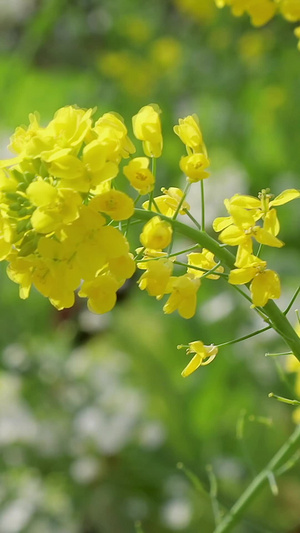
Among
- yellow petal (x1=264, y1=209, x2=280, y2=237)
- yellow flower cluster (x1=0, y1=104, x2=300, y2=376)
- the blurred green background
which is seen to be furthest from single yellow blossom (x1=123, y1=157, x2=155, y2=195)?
→ the blurred green background

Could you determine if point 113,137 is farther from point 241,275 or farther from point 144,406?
point 144,406

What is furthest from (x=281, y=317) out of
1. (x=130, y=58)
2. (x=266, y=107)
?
(x=130, y=58)

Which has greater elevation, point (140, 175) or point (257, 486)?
point (140, 175)

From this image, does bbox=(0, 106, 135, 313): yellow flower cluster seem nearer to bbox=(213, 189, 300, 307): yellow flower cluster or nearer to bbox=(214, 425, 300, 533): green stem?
bbox=(213, 189, 300, 307): yellow flower cluster

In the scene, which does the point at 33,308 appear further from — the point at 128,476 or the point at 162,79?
the point at 162,79

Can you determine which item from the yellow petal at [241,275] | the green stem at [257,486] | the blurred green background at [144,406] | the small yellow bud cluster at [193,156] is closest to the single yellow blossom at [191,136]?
the small yellow bud cluster at [193,156]

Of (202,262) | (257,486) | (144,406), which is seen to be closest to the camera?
(202,262)

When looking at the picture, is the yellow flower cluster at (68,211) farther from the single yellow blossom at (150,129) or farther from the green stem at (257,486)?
the green stem at (257,486)

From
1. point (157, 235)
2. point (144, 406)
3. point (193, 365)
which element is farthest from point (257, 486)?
point (144, 406)
